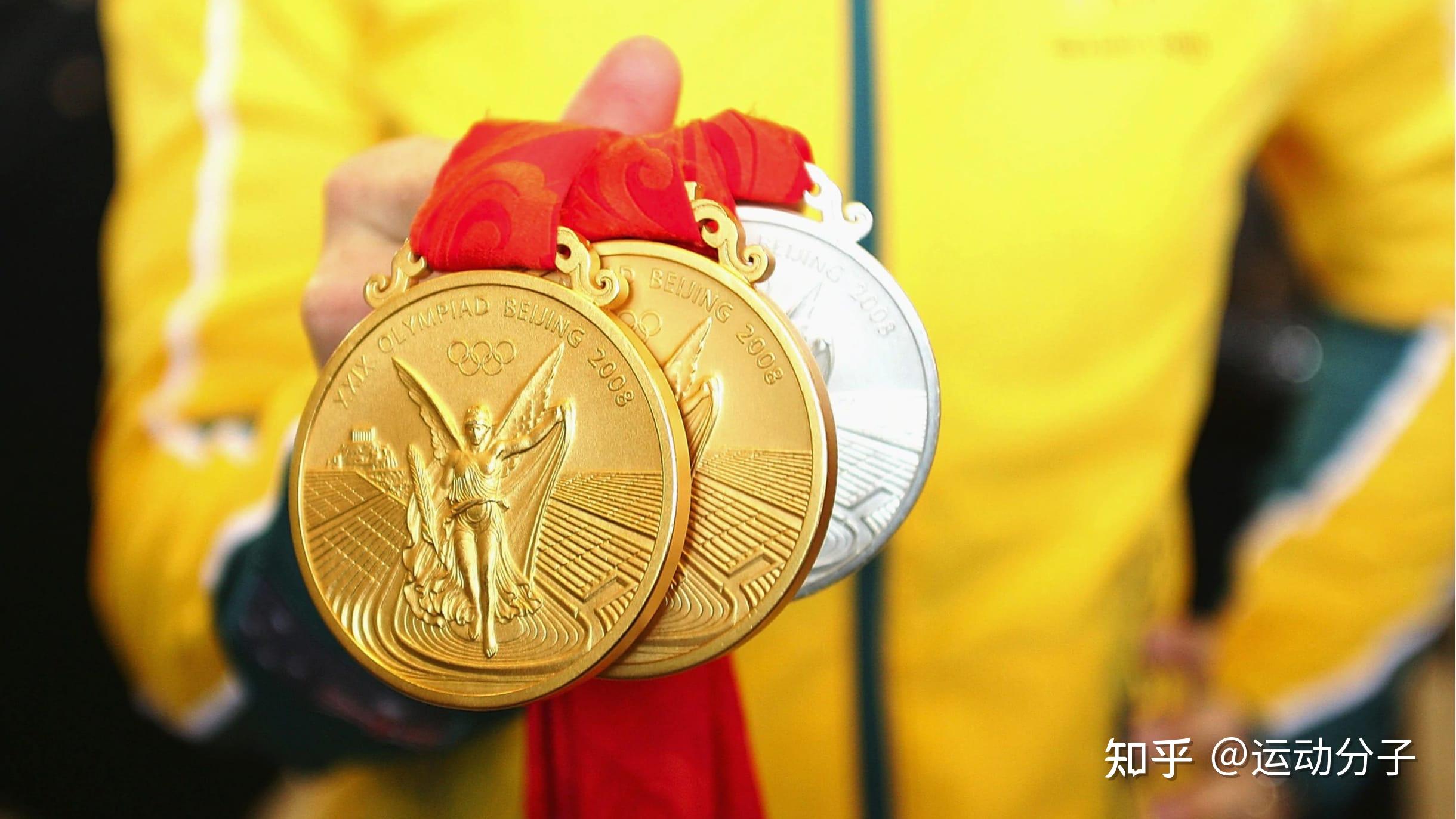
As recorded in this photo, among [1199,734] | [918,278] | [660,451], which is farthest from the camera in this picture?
[1199,734]

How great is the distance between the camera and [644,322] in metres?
0.36

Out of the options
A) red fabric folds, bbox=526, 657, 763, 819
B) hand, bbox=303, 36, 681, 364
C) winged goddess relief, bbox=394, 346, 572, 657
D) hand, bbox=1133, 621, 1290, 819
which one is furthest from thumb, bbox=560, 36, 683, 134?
hand, bbox=1133, 621, 1290, 819

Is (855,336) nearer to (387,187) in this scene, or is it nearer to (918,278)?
(918,278)

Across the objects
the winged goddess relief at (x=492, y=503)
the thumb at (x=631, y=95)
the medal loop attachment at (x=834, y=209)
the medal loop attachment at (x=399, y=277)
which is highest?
the thumb at (x=631, y=95)

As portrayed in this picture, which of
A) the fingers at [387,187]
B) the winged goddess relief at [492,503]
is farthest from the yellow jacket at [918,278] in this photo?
the winged goddess relief at [492,503]

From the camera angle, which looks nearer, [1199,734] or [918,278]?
[918,278]

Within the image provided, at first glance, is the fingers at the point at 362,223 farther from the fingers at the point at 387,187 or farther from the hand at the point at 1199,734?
the hand at the point at 1199,734

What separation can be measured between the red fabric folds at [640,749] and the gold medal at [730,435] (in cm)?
6

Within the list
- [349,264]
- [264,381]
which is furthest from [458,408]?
[264,381]

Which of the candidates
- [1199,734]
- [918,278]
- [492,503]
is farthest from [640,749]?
[1199,734]

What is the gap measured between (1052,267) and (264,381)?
408 mm

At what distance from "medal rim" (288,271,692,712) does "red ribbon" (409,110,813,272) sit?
0.4 inches

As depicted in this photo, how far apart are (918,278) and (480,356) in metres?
0.20

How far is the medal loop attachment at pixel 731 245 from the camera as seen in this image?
1.18 ft
